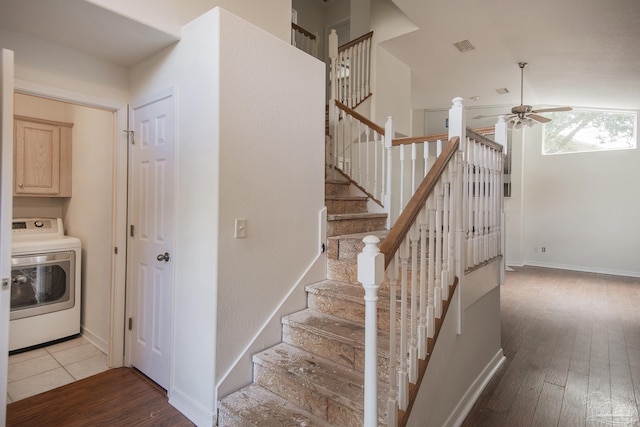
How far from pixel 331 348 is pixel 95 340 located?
2.53 meters

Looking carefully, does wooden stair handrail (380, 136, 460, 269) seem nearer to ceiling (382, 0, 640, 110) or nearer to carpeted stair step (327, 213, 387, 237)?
carpeted stair step (327, 213, 387, 237)

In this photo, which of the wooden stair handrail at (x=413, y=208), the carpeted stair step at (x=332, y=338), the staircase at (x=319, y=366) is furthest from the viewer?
the carpeted stair step at (x=332, y=338)

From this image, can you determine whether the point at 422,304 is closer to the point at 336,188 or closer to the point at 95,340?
the point at 336,188

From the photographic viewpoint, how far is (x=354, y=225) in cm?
309

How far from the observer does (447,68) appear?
5574 millimetres

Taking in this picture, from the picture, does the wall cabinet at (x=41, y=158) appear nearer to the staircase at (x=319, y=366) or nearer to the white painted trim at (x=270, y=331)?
the white painted trim at (x=270, y=331)

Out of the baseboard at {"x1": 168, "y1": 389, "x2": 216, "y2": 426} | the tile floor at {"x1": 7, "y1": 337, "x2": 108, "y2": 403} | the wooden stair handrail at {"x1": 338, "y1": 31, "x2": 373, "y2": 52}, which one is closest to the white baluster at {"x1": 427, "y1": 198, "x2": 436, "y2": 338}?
the baseboard at {"x1": 168, "y1": 389, "x2": 216, "y2": 426}

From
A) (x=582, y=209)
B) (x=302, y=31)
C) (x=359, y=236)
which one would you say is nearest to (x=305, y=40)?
(x=302, y=31)

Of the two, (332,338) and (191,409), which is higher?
(332,338)

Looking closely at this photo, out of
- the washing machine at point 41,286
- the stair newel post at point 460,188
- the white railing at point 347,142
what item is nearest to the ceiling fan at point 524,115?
the white railing at point 347,142

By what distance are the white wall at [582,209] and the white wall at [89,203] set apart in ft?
27.0

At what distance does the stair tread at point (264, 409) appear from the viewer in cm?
174

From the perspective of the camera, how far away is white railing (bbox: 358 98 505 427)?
1.24 meters

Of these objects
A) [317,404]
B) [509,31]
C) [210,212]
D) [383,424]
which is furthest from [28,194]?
[509,31]
